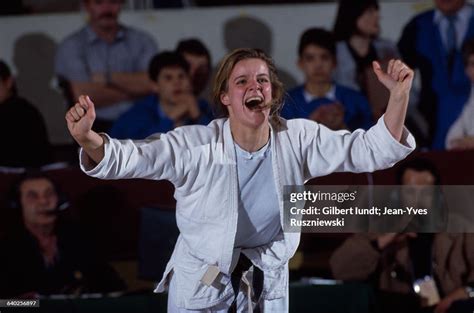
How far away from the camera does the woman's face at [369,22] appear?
9.41ft

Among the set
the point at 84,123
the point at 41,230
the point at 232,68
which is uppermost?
the point at 232,68

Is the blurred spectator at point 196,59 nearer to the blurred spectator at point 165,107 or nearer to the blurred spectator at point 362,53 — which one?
the blurred spectator at point 165,107

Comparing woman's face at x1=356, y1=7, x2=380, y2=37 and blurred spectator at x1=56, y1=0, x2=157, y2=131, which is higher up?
woman's face at x1=356, y1=7, x2=380, y2=37

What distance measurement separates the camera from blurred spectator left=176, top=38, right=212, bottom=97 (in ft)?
9.53

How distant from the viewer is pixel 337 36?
114 inches

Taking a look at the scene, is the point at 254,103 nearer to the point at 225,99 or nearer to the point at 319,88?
the point at 225,99

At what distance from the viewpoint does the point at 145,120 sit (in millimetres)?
2916

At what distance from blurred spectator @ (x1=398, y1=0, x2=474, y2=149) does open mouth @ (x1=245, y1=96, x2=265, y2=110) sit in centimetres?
122

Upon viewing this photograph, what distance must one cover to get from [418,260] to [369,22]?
84 centimetres

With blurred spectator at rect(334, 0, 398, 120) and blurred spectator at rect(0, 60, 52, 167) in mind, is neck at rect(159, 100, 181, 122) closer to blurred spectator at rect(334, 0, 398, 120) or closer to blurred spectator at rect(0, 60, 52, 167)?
blurred spectator at rect(0, 60, 52, 167)

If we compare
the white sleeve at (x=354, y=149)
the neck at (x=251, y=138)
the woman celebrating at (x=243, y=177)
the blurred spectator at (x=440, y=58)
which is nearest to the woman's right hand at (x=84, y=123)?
the woman celebrating at (x=243, y=177)

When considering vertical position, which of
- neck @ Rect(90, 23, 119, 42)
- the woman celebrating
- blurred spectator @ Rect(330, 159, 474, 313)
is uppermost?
neck @ Rect(90, 23, 119, 42)

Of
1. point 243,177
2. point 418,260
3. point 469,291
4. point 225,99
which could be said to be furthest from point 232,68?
point 469,291

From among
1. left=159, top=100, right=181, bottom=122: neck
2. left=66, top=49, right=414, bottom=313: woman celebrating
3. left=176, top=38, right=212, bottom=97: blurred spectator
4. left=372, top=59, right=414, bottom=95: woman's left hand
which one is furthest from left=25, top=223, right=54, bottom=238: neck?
left=372, top=59, right=414, bottom=95: woman's left hand
